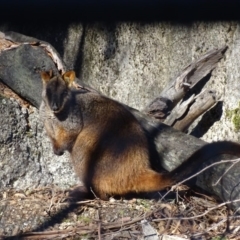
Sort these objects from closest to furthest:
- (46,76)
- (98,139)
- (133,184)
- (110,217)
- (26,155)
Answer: (110,217) → (133,184) → (98,139) → (46,76) → (26,155)

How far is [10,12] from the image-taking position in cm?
772

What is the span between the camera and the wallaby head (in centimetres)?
617

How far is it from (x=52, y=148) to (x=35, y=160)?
20cm

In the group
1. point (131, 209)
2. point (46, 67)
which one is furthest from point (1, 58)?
point (131, 209)

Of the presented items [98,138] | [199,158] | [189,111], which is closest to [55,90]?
[98,138]

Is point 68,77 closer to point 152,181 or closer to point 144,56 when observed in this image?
point 152,181

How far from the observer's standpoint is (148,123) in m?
6.61

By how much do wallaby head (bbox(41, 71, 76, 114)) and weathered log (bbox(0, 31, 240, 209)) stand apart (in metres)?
0.47

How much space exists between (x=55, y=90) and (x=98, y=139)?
0.56 metres

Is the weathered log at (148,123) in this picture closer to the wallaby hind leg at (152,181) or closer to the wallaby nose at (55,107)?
the wallaby hind leg at (152,181)

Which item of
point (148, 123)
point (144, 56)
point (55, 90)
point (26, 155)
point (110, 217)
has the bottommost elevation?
point (110, 217)

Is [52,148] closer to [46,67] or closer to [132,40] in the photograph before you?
[46,67]

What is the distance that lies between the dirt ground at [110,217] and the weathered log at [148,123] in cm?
24

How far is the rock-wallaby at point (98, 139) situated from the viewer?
6.00m
